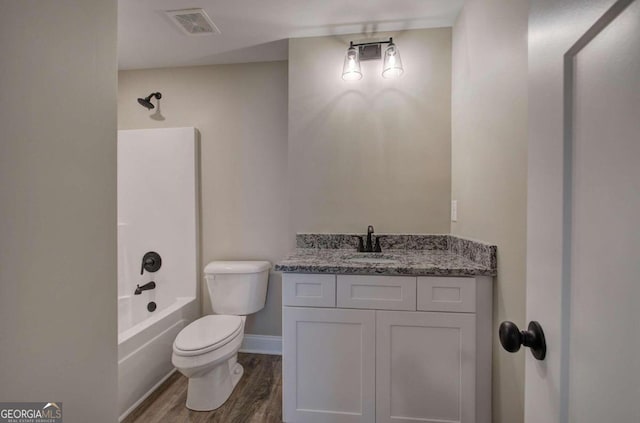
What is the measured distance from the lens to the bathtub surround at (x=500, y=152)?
102cm

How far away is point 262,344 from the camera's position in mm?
2225

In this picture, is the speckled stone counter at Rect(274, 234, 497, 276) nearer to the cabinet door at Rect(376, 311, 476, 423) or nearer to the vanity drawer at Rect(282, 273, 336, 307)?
the vanity drawer at Rect(282, 273, 336, 307)

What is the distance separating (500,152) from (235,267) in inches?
72.1

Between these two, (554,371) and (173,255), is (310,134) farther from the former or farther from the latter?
(554,371)

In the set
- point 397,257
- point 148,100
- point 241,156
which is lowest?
point 397,257

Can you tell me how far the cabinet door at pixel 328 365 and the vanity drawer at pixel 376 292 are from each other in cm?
5

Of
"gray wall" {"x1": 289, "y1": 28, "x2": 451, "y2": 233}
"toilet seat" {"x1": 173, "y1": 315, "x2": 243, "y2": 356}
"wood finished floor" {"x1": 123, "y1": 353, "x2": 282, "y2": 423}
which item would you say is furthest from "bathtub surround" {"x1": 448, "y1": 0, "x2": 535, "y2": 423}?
"toilet seat" {"x1": 173, "y1": 315, "x2": 243, "y2": 356}

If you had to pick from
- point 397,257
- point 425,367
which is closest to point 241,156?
point 397,257

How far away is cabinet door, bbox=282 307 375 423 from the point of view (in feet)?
4.37

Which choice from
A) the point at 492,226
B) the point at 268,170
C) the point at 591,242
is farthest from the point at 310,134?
the point at 591,242

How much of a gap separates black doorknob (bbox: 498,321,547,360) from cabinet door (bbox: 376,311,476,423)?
0.83 m

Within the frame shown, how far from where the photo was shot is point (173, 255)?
2221 mm

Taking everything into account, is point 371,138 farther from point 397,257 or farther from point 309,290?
point 309,290

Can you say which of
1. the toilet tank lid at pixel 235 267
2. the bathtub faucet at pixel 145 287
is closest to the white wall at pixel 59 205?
the toilet tank lid at pixel 235 267
